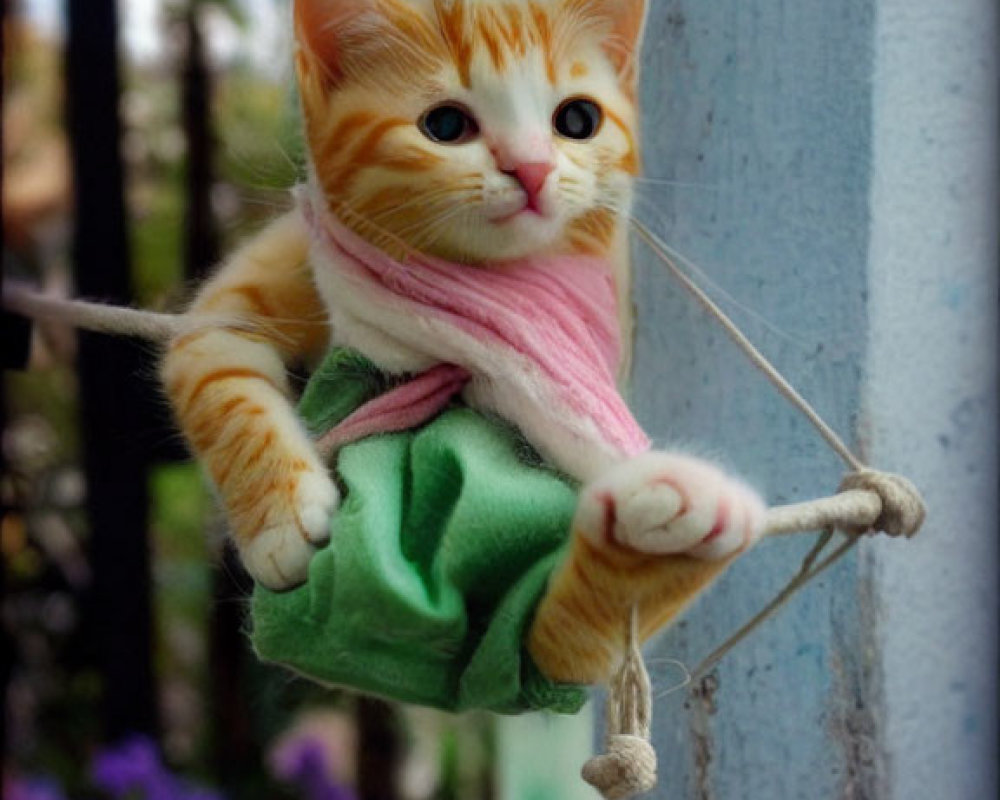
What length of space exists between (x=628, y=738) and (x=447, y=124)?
169 millimetres

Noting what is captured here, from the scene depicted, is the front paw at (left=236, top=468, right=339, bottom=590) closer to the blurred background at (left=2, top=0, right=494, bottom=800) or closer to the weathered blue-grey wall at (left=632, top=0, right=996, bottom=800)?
the weathered blue-grey wall at (left=632, top=0, right=996, bottom=800)

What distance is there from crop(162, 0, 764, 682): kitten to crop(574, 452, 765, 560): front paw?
0.05ft

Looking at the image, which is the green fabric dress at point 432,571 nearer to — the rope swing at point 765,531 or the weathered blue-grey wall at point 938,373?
the rope swing at point 765,531

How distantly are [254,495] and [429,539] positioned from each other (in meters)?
0.05

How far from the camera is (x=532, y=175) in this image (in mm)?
352

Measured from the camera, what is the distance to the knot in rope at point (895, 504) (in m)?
0.42

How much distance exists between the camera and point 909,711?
0.52 meters

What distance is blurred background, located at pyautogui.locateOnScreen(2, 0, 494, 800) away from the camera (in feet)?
2.43

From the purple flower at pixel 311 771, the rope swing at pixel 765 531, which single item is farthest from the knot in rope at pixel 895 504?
the purple flower at pixel 311 771

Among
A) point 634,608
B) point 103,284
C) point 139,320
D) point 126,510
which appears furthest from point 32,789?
point 634,608

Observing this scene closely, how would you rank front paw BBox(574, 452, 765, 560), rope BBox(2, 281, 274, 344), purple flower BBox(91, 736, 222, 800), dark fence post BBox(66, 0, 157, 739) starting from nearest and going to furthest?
front paw BBox(574, 452, 765, 560) → rope BBox(2, 281, 274, 344) → dark fence post BBox(66, 0, 157, 739) → purple flower BBox(91, 736, 222, 800)

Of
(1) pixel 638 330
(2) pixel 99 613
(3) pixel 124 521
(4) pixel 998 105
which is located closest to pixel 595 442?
(1) pixel 638 330

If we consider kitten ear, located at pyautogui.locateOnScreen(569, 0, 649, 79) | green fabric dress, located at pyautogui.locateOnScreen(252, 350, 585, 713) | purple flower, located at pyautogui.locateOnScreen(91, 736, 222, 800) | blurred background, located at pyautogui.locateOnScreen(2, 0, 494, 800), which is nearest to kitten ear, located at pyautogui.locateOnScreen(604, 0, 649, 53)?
kitten ear, located at pyautogui.locateOnScreen(569, 0, 649, 79)

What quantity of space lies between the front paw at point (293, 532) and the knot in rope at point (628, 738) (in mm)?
88
